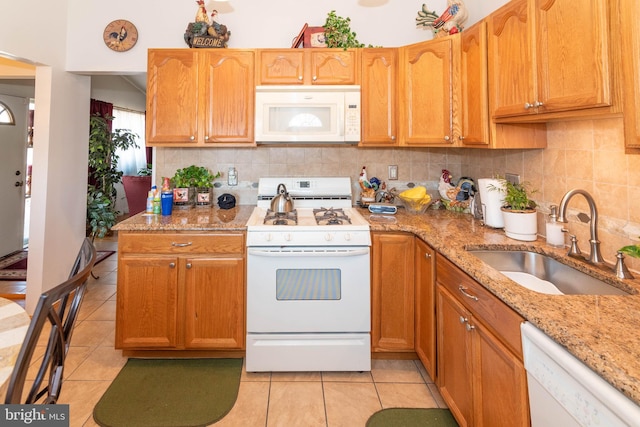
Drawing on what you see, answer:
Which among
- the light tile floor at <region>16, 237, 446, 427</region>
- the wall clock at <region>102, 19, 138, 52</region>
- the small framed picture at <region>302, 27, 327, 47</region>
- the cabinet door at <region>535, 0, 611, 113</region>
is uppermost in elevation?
the wall clock at <region>102, 19, 138, 52</region>

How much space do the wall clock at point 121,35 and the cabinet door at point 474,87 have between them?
2581mm

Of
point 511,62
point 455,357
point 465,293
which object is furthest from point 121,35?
point 455,357

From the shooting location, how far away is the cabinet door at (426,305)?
1.84 metres

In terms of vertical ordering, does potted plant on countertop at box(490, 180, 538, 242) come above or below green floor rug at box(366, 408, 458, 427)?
above

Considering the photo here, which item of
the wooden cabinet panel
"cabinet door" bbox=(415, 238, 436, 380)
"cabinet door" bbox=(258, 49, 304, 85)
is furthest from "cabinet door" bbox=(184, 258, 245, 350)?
"cabinet door" bbox=(258, 49, 304, 85)

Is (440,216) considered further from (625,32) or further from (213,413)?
(213,413)

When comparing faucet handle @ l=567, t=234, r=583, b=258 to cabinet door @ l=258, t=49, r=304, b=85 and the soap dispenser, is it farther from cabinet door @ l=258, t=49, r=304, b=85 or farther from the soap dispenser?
cabinet door @ l=258, t=49, r=304, b=85

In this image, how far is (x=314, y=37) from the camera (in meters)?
2.49

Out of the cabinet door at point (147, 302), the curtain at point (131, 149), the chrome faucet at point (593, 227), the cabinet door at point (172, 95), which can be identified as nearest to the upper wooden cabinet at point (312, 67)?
the cabinet door at point (172, 95)

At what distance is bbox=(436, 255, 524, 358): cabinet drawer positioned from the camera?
3.56 ft

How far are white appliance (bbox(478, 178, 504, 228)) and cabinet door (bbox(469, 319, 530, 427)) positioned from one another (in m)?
0.86

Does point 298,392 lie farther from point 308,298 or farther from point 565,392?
point 565,392

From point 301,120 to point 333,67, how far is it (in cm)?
46

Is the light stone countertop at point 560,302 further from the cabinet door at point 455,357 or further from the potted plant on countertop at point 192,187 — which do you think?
the potted plant on countertop at point 192,187
